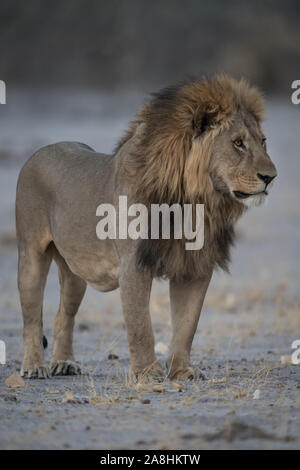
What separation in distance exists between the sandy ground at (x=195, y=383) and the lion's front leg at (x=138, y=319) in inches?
4.8

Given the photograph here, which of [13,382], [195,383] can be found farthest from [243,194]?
[13,382]

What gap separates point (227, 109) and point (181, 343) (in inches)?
50.9

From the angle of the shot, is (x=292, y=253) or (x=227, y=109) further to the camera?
(x=292, y=253)

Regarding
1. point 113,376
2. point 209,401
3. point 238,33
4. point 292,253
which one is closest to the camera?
point 209,401

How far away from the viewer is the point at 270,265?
13.3 meters

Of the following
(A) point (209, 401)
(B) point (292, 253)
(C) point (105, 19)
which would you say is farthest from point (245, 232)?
(C) point (105, 19)

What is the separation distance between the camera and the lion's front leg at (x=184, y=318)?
5.84 m

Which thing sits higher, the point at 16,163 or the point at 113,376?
the point at 16,163

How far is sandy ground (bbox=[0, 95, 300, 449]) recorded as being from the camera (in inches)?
165

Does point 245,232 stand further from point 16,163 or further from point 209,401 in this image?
point 209,401
